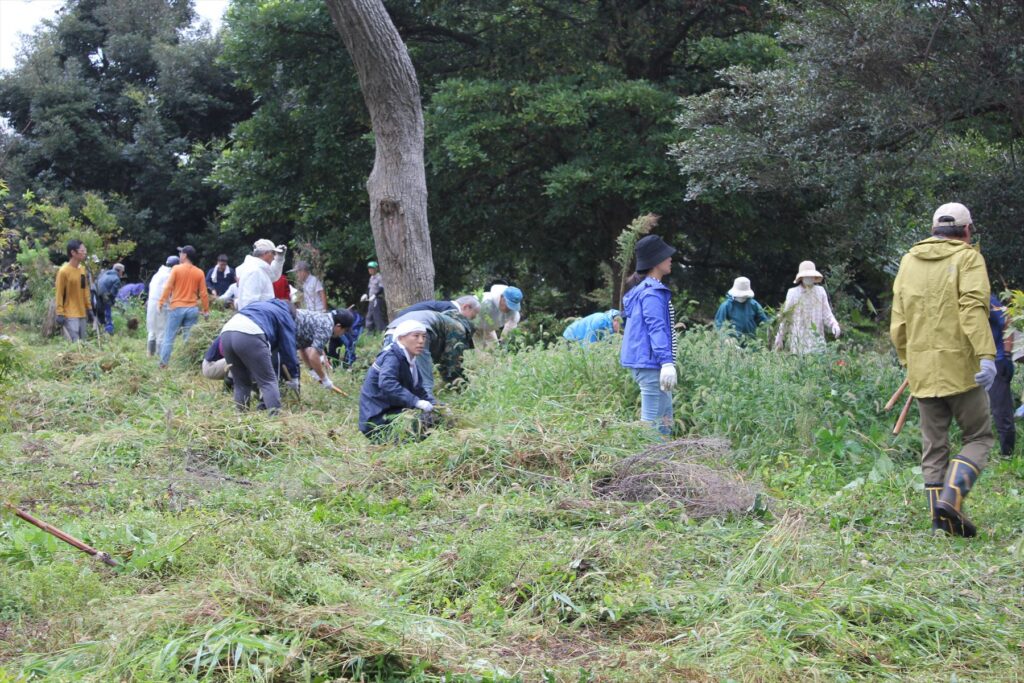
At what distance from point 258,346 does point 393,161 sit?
384 centimetres

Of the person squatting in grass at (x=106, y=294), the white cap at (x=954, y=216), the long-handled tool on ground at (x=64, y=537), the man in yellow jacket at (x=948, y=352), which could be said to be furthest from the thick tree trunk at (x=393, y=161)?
the person squatting in grass at (x=106, y=294)

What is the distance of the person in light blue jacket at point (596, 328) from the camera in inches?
429

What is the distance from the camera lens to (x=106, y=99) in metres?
31.9

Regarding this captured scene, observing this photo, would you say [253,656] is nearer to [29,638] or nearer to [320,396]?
[29,638]

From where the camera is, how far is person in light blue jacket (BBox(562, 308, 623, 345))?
10.9 metres

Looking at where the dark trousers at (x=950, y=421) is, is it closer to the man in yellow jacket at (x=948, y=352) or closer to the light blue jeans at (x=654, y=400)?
the man in yellow jacket at (x=948, y=352)

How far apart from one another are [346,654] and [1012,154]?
29.7ft

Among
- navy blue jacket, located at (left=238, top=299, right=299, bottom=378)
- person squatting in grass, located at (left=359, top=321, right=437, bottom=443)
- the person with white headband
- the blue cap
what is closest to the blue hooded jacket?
person squatting in grass, located at (left=359, top=321, right=437, bottom=443)

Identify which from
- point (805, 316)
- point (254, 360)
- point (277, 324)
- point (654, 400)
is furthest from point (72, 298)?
point (805, 316)

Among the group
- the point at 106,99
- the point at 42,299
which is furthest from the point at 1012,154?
the point at 106,99

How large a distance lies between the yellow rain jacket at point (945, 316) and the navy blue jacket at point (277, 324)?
550cm

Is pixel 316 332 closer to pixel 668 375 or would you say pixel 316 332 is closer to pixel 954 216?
pixel 668 375

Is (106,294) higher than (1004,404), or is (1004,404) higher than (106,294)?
(106,294)

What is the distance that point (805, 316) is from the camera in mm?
11602
